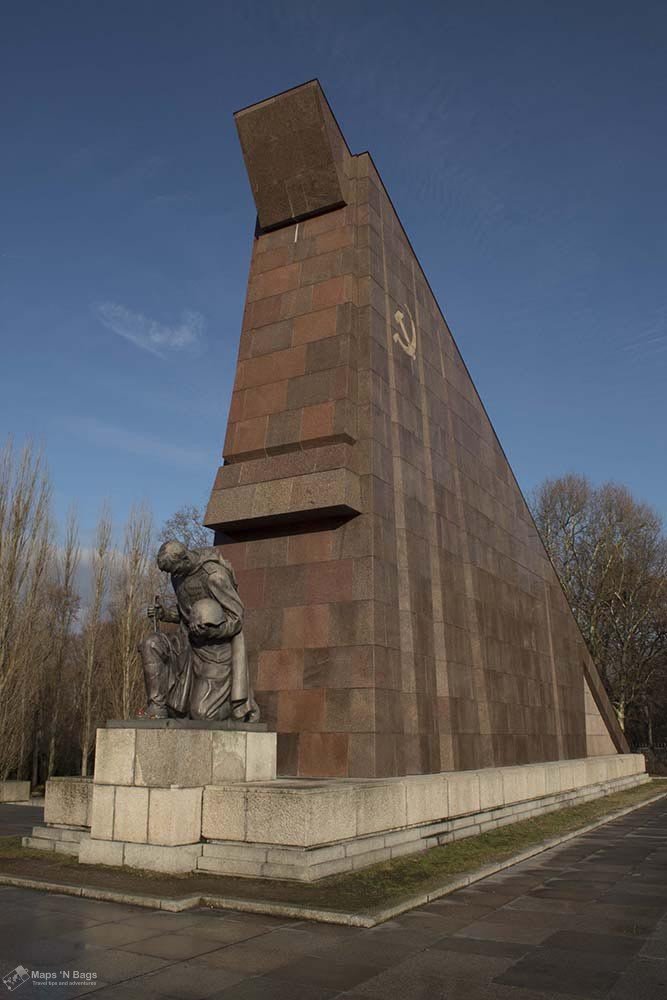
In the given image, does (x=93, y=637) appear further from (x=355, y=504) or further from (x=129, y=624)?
(x=355, y=504)

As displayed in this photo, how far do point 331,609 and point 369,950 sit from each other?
20.5 ft

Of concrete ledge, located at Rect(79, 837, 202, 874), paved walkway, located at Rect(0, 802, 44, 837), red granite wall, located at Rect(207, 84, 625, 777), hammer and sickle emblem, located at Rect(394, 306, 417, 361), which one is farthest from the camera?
hammer and sickle emblem, located at Rect(394, 306, 417, 361)

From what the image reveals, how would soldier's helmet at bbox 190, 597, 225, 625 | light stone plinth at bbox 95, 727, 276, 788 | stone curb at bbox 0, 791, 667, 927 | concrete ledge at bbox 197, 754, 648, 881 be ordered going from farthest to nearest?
soldier's helmet at bbox 190, 597, 225, 625
light stone plinth at bbox 95, 727, 276, 788
concrete ledge at bbox 197, 754, 648, 881
stone curb at bbox 0, 791, 667, 927

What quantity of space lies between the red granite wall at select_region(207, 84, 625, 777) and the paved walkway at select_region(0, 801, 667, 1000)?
4121 millimetres

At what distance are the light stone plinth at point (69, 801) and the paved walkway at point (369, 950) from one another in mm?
2147

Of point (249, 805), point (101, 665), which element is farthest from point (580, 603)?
point (249, 805)

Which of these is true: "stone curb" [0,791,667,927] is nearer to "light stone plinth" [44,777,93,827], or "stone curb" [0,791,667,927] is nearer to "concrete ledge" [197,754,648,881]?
"concrete ledge" [197,754,648,881]

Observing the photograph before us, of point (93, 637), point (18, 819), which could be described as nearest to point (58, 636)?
point (93, 637)

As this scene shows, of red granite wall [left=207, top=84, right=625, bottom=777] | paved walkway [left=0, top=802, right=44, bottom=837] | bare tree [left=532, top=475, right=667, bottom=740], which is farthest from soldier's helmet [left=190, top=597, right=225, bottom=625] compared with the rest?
bare tree [left=532, top=475, right=667, bottom=740]

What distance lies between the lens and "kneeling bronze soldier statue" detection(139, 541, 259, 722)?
9.78m

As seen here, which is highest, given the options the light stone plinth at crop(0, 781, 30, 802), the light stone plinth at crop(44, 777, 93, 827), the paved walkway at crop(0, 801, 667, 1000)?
the light stone plinth at crop(44, 777, 93, 827)

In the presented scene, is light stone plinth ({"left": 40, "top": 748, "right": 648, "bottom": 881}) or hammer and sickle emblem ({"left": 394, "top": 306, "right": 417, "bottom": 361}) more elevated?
hammer and sickle emblem ({"left": 394, "top": 306, "right": 417, "bottom": 361})

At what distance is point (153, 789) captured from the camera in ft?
27.8

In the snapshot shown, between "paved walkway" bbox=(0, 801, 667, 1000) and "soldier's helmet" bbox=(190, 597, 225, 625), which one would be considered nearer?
"paved walkway" bbox=(0, 801, 667, 1000)
